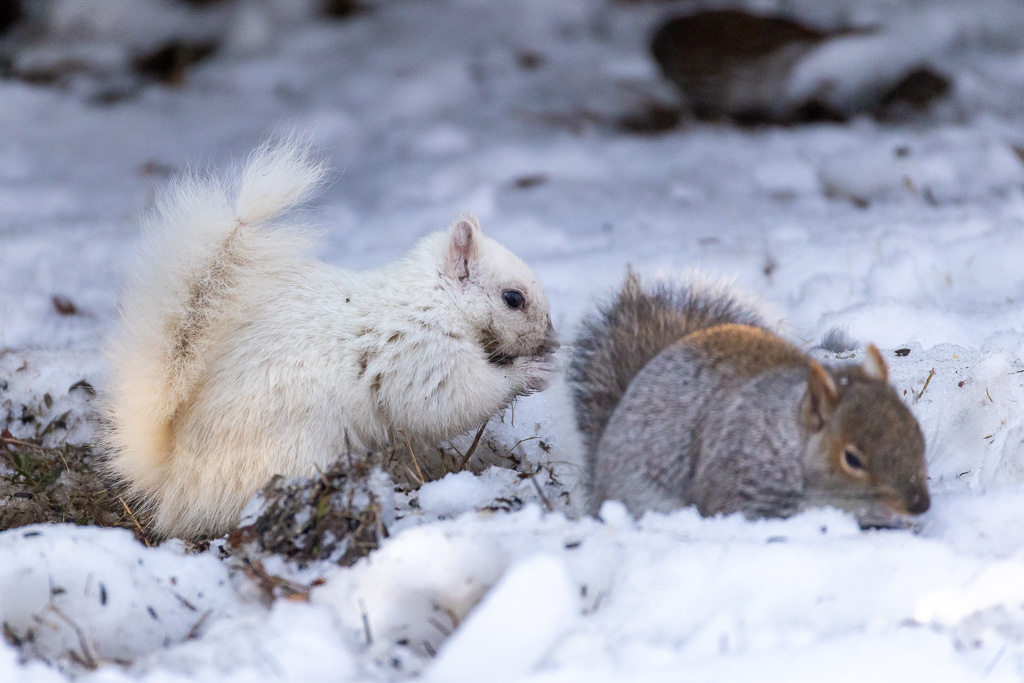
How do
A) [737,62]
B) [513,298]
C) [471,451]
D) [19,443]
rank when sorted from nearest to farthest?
1. [471,451]
2. [19,443]
3. [513,298]
4. [737,62]

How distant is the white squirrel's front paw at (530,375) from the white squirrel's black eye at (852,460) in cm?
121

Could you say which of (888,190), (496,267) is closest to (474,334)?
(496,267)

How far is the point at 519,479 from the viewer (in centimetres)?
226

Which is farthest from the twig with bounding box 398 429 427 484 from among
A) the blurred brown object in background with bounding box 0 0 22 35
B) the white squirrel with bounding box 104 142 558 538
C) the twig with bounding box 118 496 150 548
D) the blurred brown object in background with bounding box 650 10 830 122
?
the blurred brown object in background with bounding box 0 0 22 35

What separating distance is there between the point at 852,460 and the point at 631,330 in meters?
0.71

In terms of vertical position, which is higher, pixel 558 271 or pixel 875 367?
pixel 875 367

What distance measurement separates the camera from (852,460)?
1.55 meters

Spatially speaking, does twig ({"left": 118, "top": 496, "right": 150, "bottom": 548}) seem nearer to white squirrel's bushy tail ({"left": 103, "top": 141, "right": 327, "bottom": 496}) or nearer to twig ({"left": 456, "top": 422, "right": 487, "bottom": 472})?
white squirrel's bushy tail ({"left": 103, "top": 141, "right": 327, "bottom": 496})

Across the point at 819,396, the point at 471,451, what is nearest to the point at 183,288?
the point at 471,451

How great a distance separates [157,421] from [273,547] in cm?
82

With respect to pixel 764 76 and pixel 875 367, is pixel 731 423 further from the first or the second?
pixel 764 76

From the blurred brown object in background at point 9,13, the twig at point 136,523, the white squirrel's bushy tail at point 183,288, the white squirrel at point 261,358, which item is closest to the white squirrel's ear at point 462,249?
the white squirrel at point 261,358

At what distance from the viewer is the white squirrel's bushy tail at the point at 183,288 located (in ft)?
7.68

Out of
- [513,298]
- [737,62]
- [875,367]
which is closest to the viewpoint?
[875,367]
